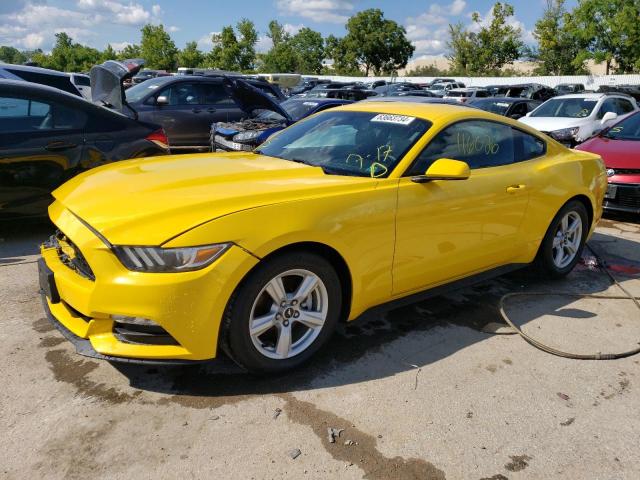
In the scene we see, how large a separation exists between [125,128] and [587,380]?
4.91m

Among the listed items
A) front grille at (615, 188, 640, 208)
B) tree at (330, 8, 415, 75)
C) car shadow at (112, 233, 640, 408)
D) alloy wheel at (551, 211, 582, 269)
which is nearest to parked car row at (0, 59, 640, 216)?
front grille at (615, 188, 640, 208)

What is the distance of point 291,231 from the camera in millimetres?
2805

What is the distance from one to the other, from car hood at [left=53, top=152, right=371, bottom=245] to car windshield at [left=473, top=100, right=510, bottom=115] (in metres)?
11.0

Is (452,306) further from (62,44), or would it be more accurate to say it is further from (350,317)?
(62,44)

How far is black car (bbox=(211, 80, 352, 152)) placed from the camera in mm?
7324

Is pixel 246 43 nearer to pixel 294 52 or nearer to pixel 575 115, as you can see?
pixel 294 52

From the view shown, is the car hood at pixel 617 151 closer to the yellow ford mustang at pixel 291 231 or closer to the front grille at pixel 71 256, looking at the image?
the yellow ford mustang at pixel 291 231

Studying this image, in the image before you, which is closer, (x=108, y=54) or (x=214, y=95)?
(x=214, y=95)

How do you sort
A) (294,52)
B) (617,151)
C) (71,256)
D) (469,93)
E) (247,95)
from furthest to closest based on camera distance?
(294,52), (469,93), (247,95), (617,151), (71,256)

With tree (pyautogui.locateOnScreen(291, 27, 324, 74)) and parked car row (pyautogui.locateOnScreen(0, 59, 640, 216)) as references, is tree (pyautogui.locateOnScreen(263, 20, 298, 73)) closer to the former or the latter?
tree (pyautogui.locateOnScreen(291, 27, 324, 74))

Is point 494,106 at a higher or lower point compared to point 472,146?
higher

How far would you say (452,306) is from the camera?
13.9 ft

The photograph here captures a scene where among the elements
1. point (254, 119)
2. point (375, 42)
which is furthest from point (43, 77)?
point (375, 42)

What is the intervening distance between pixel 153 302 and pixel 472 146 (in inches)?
101
